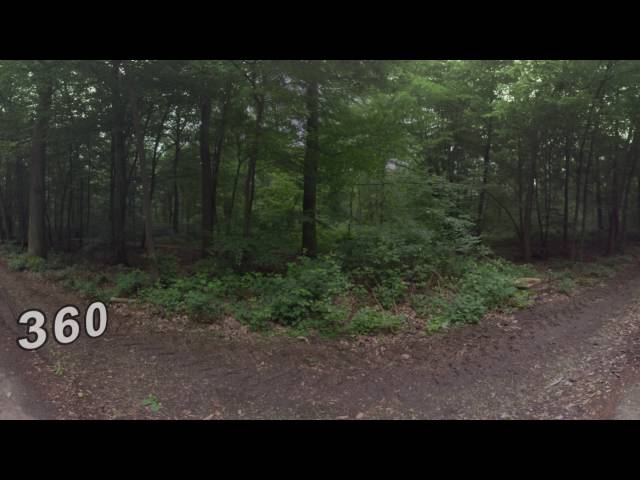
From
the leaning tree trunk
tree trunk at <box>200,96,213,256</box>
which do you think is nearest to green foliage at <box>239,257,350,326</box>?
tree trunk at <box>200,96,213,256</box>

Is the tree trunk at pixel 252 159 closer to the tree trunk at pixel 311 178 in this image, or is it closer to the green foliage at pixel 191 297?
the tree trunk at pixel 311 178

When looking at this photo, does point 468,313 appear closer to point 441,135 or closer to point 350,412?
point 350,412

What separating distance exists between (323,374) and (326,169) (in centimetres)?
644

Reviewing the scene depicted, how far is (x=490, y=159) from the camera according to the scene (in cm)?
1655

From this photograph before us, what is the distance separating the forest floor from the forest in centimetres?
65

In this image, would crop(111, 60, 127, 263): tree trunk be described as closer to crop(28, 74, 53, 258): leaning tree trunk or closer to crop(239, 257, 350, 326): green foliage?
crop(28, 74, 53, 258): leaning tree trunk

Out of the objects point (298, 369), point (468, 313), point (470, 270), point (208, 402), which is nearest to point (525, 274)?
point (470, 270)

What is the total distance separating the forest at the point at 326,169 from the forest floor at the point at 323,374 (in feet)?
2.12

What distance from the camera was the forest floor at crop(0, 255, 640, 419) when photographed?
4.07 meters

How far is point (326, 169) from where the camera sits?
1007 centimetres

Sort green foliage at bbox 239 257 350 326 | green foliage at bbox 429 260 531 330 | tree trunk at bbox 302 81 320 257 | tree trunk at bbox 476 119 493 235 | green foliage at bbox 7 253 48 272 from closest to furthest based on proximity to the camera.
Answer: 1. green foliage at bbox 239 257 350 326
2. green foliage at bbox 429 260 531 330
3. tree trunk at bbox 302 81 320 257
4. green foliage at bbox 7 253 48 272
5. tree trunk at bbox 476 119 493 235

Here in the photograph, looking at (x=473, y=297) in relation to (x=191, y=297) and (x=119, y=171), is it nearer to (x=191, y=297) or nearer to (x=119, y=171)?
(x=191, y=297)

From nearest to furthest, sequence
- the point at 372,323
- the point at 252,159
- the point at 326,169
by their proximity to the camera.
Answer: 1. the point at 372,323
2. the point at 252,159
3. the point at 326,169

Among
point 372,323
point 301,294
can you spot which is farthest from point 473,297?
point 301,294
